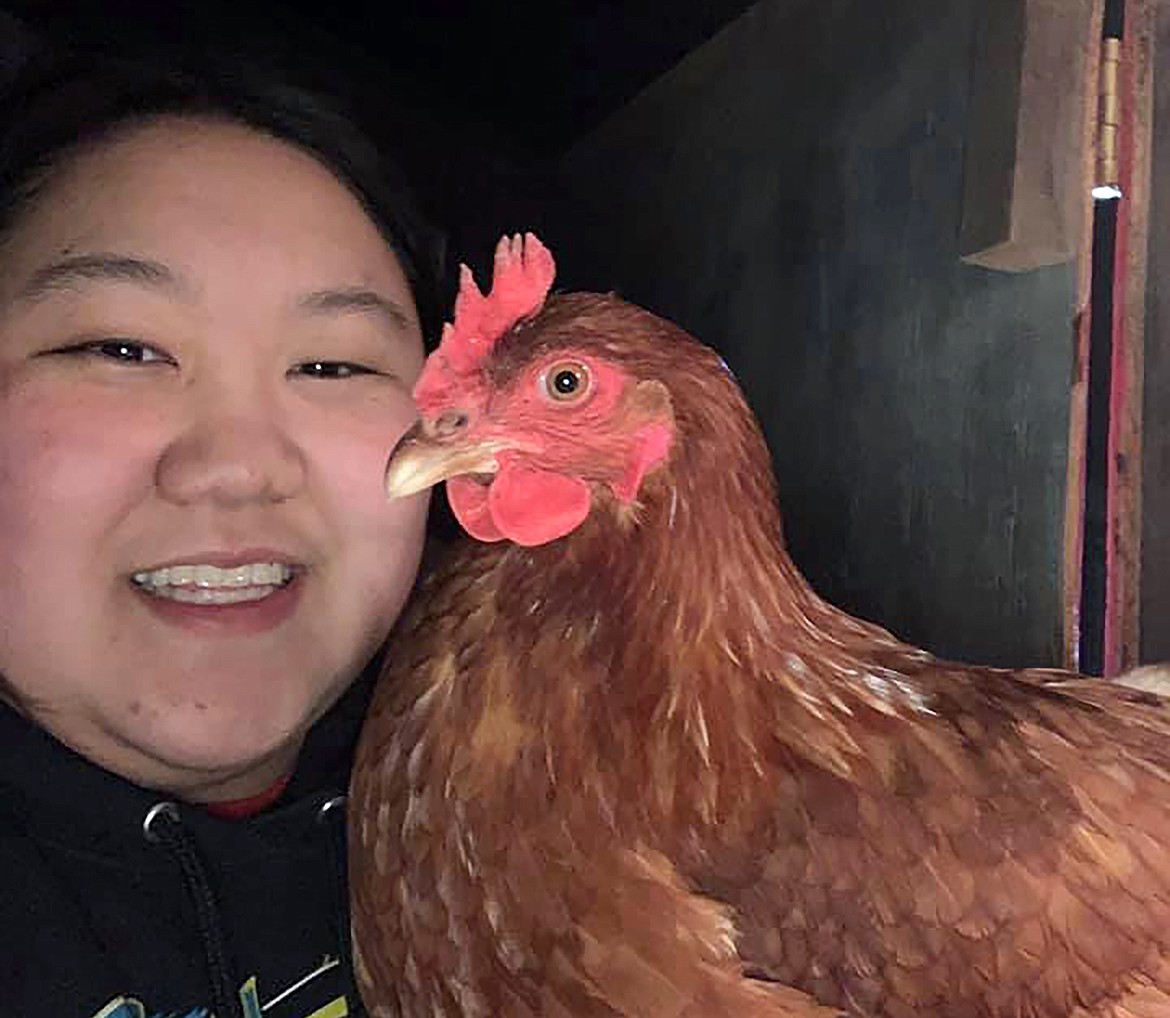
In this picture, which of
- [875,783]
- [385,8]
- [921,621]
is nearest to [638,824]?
[875,783]

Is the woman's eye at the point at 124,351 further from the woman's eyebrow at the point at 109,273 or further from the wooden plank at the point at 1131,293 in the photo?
the wooden plank at the point at 1131,293

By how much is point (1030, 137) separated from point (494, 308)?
38 cm

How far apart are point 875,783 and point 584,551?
22cm

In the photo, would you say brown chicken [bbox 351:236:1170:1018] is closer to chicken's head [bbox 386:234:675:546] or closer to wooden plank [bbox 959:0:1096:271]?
chicken's head [bbox 386:234:675:546]

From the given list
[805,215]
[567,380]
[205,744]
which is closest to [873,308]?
[805,215]

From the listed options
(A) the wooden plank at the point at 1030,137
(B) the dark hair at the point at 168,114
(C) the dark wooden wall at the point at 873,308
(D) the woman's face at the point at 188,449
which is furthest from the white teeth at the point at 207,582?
(A) the wooden plank at the point at 1030,137

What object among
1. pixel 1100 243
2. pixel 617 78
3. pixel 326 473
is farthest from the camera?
pixel 617 78

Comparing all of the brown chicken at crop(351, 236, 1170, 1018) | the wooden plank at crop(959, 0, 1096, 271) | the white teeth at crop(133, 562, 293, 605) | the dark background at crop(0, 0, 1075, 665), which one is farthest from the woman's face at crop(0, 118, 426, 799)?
the wooden plank at crop(959, 0, 1096, 271)

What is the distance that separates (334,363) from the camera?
0.99 metres

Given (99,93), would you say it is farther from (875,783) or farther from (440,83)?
(875,783)

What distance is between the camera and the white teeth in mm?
934

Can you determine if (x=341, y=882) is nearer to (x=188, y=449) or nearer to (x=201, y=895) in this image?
(x=201, y=895)

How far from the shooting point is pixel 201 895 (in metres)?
0.94

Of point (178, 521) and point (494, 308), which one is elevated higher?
point (494, 308)
